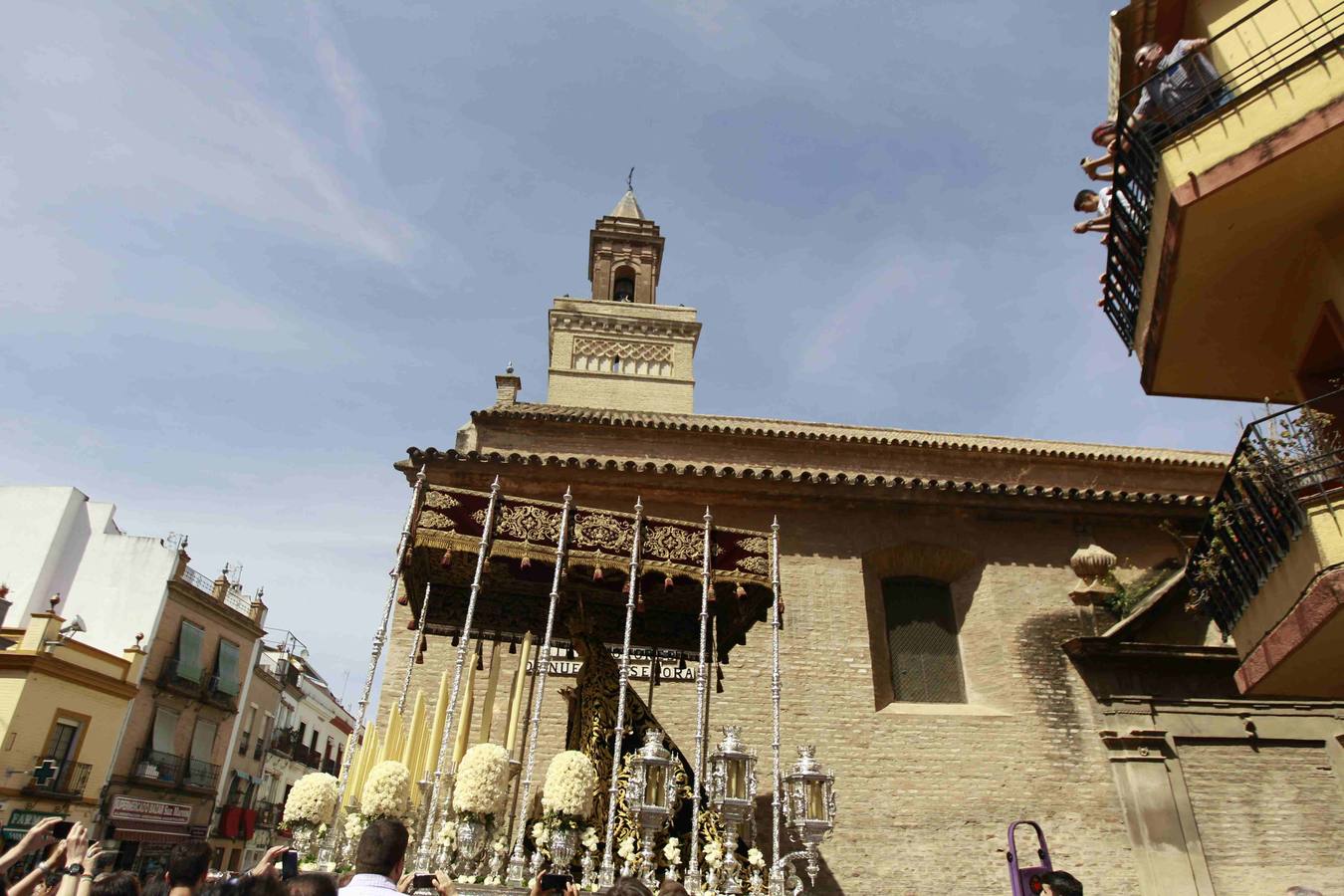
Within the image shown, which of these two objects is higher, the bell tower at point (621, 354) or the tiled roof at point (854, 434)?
the bell tower at point (621, 354)

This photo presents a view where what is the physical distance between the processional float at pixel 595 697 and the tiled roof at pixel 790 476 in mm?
3078

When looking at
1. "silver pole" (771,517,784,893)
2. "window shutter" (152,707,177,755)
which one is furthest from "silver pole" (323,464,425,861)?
"window shutter" (152,707,177,755)

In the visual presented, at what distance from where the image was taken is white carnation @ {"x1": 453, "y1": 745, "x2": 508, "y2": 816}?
6008mm

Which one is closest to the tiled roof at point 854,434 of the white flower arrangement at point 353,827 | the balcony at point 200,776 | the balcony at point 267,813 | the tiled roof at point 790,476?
the tiled roof at point 790,476

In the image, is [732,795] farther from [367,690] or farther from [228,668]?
[228,668]

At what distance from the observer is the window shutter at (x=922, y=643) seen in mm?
11883

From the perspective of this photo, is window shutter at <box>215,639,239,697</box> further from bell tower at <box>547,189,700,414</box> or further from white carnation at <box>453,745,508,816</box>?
white carnation at <box>453,745,508,816</box>

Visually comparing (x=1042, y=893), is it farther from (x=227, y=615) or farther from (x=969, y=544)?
(x=227, y=615)

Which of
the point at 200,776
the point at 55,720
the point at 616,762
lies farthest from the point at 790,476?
the point at 200,776

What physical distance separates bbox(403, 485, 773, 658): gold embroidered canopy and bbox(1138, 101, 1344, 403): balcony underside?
4023mm

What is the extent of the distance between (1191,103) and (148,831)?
25.4 m

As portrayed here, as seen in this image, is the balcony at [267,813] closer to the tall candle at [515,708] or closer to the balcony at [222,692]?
the balcony at [222,692]

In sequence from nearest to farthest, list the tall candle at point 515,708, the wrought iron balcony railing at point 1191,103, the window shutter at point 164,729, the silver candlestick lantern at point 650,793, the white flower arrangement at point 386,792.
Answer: the white flower arrangement at point 386,792
the wrought iron balcony railing at point 1191,103
the silver candlestick lantern at point 650,793
the tall candle at point 515,708
the window shutter at point 164,729

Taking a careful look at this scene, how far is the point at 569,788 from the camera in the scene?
20.7 ft
